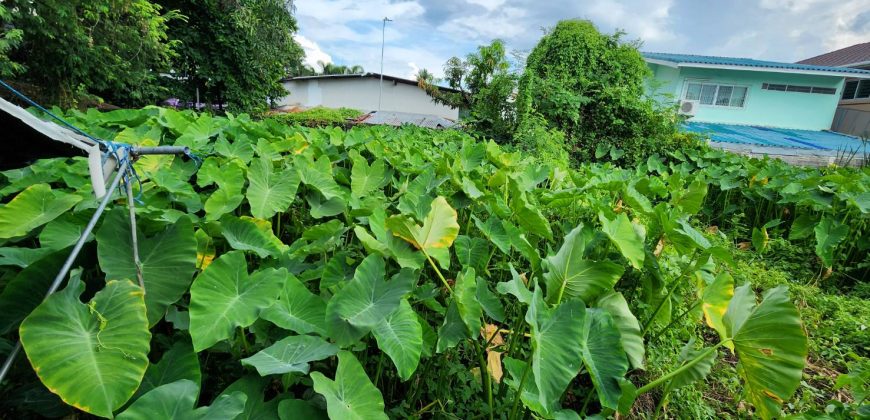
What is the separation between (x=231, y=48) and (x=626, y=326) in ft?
39.3

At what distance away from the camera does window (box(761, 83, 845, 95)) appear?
42.3ft

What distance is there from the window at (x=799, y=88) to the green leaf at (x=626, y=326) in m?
15.9

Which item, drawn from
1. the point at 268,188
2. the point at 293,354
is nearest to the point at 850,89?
the point at 268,188

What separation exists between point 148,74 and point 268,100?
4.76 metres

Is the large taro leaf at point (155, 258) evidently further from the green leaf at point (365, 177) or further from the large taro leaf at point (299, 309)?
the green leaf at point (365, 177)

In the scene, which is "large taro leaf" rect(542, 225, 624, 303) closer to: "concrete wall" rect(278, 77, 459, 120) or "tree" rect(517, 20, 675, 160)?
"tree" rect(517, 20, 675, 160)

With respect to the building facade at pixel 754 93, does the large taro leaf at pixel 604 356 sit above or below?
below

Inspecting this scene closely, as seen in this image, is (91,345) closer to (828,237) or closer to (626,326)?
(626,326)

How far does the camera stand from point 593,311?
43.4 inches

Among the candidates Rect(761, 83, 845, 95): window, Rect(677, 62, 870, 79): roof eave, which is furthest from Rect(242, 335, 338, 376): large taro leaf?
Rect(761, 83, 845, 95): window

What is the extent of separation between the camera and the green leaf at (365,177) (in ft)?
6.05

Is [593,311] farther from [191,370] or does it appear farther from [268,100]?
[268,100]

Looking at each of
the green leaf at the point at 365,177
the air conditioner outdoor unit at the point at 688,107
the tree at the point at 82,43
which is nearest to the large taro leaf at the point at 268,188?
the green leaf at the point at 365,177

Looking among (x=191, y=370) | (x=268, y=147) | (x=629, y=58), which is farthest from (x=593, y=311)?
(x=629, y=58)
